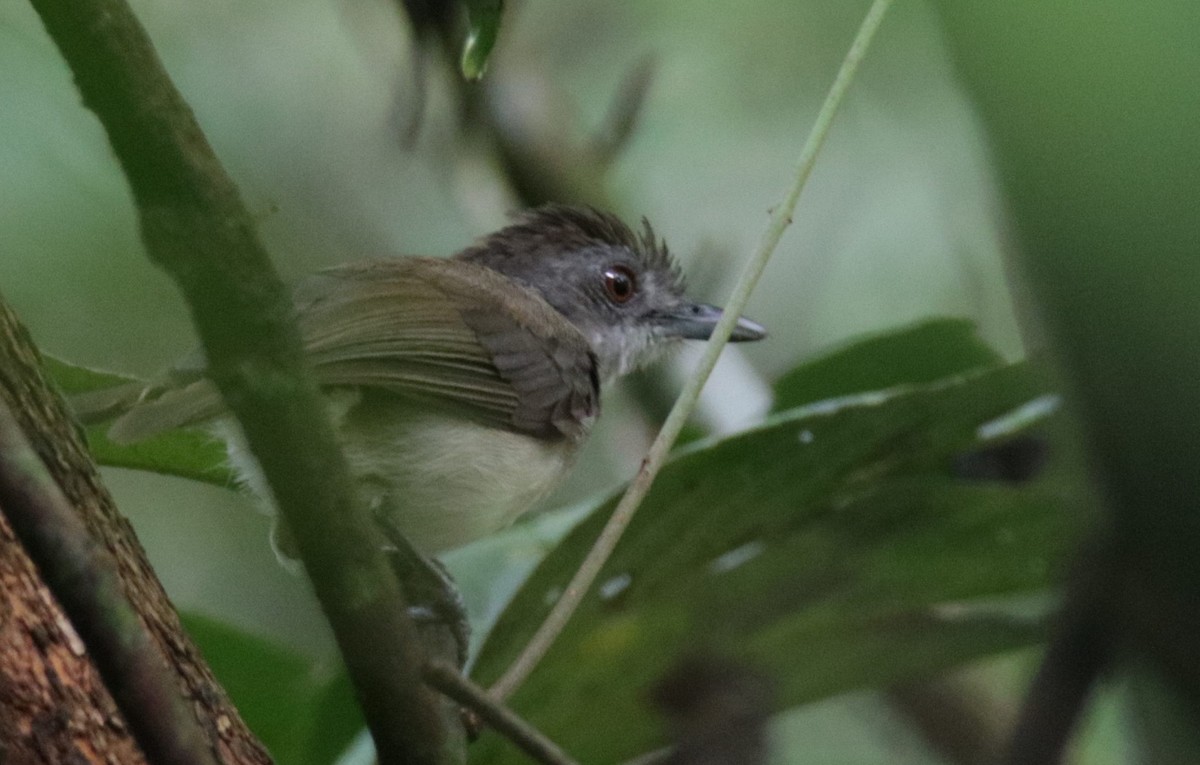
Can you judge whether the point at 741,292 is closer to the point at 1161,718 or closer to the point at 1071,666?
the point at 1071,666

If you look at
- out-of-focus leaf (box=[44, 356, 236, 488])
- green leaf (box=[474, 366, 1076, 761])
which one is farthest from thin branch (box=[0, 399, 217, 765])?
green leaf (box=[474, 366, 1076, 761])

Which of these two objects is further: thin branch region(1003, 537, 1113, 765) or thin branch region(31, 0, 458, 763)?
thin branch region(31, 0, 458, 763)

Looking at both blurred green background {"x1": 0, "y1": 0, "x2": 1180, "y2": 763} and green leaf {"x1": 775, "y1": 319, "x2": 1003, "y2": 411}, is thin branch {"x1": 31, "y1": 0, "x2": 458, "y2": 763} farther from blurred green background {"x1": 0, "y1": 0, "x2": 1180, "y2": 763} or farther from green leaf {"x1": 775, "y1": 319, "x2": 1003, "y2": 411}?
green leaf {"x1": 775, "y1": 319, "x2": 1003, "y2": 411}

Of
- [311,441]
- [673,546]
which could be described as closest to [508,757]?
[673,546]

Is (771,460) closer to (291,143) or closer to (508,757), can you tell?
(508,757)

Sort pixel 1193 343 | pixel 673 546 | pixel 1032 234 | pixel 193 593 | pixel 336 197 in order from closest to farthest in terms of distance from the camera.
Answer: pixel 1193 343 → pixel 1032 234 → pixel 673 546 → pixel 336 197 → pixel 193 593

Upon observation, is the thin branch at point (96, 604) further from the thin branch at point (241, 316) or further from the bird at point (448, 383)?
the bird at point (448, 383)

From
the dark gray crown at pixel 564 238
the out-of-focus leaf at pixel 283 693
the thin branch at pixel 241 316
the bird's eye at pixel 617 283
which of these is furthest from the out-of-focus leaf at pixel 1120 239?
the bird's eye at pixel 617 283
